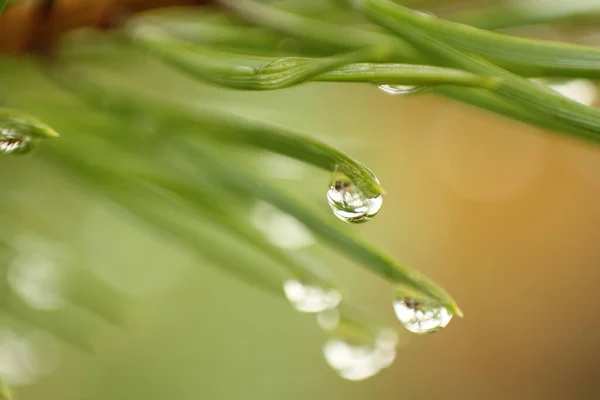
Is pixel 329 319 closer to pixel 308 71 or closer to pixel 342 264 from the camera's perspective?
pixel 308 71

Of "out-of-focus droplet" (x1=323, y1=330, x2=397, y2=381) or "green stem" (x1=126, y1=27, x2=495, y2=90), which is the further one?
"out-of-focus droplet" (x1=323, y1=330, x2=397, y2=381)

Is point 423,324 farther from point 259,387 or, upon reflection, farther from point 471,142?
point 471,142

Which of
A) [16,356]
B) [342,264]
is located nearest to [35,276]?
[16,356]

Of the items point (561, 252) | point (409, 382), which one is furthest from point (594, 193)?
point (409, 382)

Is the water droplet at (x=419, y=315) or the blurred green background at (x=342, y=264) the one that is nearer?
the water droplet at (x=419, y=315)

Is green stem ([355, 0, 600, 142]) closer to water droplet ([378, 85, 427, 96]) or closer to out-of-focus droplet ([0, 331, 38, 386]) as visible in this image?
water droplet ([378, 85, 427, 96])

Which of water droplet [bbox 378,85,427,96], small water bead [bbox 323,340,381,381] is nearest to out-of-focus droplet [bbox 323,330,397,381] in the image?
small water bead [bbox 323,340,381,381]

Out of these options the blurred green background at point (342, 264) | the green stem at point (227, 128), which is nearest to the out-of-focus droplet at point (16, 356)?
the blurred green background at point (342, 264)

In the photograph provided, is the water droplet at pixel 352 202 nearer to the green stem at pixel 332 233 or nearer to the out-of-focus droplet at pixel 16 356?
the green stem at pixel 332 233
